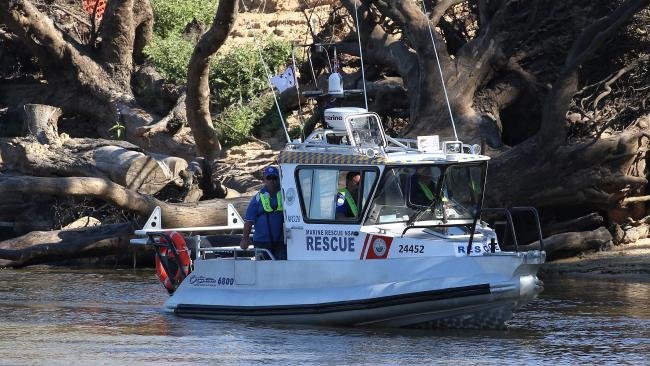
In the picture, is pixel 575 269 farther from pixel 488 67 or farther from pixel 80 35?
pixel 80 35

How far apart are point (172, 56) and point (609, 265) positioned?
10923 mm

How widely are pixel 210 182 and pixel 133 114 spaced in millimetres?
4667

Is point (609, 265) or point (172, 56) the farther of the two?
point (172, 56)

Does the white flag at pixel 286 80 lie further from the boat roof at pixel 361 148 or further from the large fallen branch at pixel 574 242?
the large fallen branch at pixel 574 242

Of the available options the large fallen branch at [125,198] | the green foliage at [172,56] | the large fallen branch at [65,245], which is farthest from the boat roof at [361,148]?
the green foliage at [172,56]

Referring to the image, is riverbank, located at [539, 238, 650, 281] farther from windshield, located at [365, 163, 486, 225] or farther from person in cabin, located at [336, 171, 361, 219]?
person in cabin, located at [336, 171, 361, 219]

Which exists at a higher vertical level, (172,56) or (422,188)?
(172,56)

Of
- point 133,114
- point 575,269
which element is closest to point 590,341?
point 575,269

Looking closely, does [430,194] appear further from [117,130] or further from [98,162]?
[117,130]

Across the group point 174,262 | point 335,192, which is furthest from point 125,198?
point 335,192

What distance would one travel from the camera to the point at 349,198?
45.2 ft

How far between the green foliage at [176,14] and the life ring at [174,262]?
43.1 ft

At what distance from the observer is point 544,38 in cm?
2141

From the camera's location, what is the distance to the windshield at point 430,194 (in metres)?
13.6
